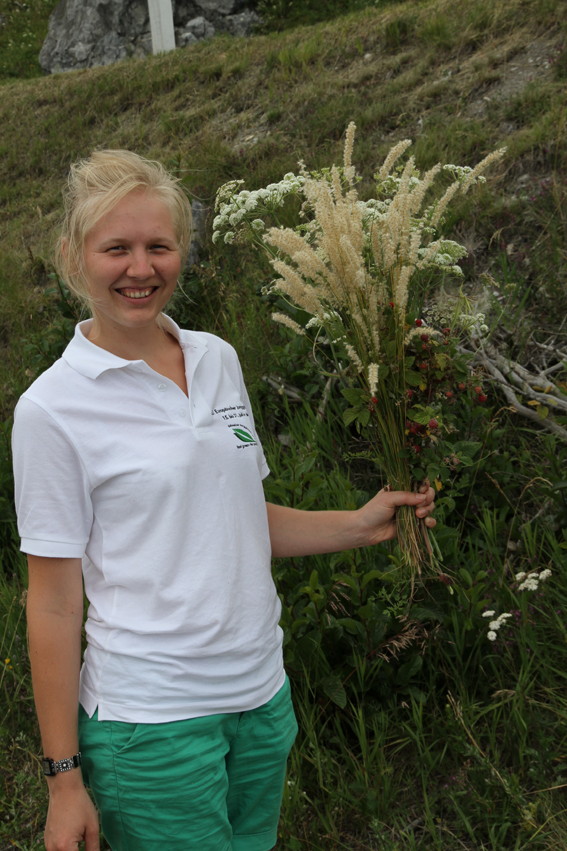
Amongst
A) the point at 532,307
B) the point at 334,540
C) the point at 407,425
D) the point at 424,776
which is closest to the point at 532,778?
the point at 424,776

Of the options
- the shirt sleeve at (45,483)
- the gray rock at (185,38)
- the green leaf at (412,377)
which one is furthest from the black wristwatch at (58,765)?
the gray rock at (185,38)

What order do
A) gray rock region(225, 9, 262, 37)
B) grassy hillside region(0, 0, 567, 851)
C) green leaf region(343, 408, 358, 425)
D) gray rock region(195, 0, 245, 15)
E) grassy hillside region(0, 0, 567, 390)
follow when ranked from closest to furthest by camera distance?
green leaf region(343, 408, 358, 425) < grassy hillside region(0, 0, 567, 851) < grassy hillside region(0, 0, 567, 390) < gray rock region(225, 9, 262, 37) < gray rock region(195, 0, 245, 15)

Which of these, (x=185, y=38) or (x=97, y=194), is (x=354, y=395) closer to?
(x=97, y=194)

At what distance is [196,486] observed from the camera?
146cm

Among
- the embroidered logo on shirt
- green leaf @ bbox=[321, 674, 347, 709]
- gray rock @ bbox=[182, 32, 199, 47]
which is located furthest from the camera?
gray rock @ bbox=[182, 32, 199, 47]

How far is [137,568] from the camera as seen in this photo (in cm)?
141

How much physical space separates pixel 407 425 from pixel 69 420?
86 centimetres

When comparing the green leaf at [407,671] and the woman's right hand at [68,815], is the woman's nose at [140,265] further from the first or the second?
the green leaf at [407,671]

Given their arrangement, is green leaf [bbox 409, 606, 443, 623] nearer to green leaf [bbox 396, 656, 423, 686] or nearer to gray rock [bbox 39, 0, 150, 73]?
green leaf [bbox 396, 656, 423, 686]

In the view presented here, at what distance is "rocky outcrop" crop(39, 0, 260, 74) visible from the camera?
543 inches

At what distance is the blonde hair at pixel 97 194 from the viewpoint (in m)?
1.47

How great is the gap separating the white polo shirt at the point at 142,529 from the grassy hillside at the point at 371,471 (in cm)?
99

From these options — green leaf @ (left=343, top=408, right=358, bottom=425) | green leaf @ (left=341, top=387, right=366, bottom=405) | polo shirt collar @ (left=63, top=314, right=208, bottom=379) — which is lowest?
green leaf @ (left=343, top=408, right=358, bottom=425)

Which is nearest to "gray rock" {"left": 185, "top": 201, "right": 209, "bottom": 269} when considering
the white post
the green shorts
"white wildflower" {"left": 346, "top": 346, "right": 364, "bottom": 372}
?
"white wildflower" {"left": 346, "top": 346, "right": 364, "bottom": 372}
